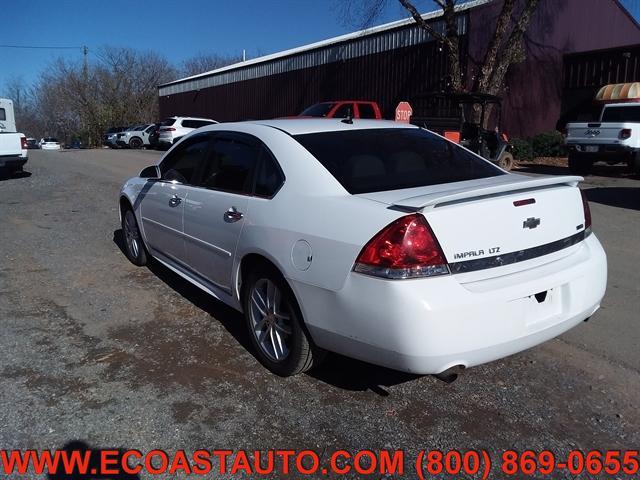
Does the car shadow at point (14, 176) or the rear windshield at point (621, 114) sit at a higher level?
the rear windshield at point (621, 114)

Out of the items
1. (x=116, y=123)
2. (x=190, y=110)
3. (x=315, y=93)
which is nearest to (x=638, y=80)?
(x=315, y=93)

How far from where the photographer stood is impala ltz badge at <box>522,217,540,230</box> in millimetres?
3025

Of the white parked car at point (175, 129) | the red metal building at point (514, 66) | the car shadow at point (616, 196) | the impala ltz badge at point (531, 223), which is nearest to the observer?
the impala ltz badge at point (531, 223)

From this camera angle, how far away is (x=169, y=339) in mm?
4180

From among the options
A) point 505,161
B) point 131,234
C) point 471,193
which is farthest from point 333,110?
point 471,193

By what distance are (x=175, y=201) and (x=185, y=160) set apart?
0.42 metres

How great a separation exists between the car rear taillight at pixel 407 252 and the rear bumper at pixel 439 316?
0.05 m

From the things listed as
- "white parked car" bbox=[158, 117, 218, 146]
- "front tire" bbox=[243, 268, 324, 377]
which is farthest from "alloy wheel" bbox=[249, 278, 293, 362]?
"white parked car" bbox=[158, 117, 218, 146]

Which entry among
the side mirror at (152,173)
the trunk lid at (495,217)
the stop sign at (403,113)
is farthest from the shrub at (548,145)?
the trunk lid at (495,217)

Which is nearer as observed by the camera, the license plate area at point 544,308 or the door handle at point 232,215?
the license plate area at point 544,308

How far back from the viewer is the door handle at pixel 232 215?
3.72 metres

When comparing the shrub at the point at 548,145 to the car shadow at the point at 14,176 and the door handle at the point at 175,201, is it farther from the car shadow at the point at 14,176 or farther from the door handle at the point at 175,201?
the door handle at the point at 175,201

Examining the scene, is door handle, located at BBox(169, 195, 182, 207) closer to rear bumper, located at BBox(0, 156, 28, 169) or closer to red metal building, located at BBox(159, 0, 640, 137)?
rear bumper, located at BBox(0, 156, 28, 169)

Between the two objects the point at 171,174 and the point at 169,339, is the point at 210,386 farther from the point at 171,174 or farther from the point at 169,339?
the point at 171,174
